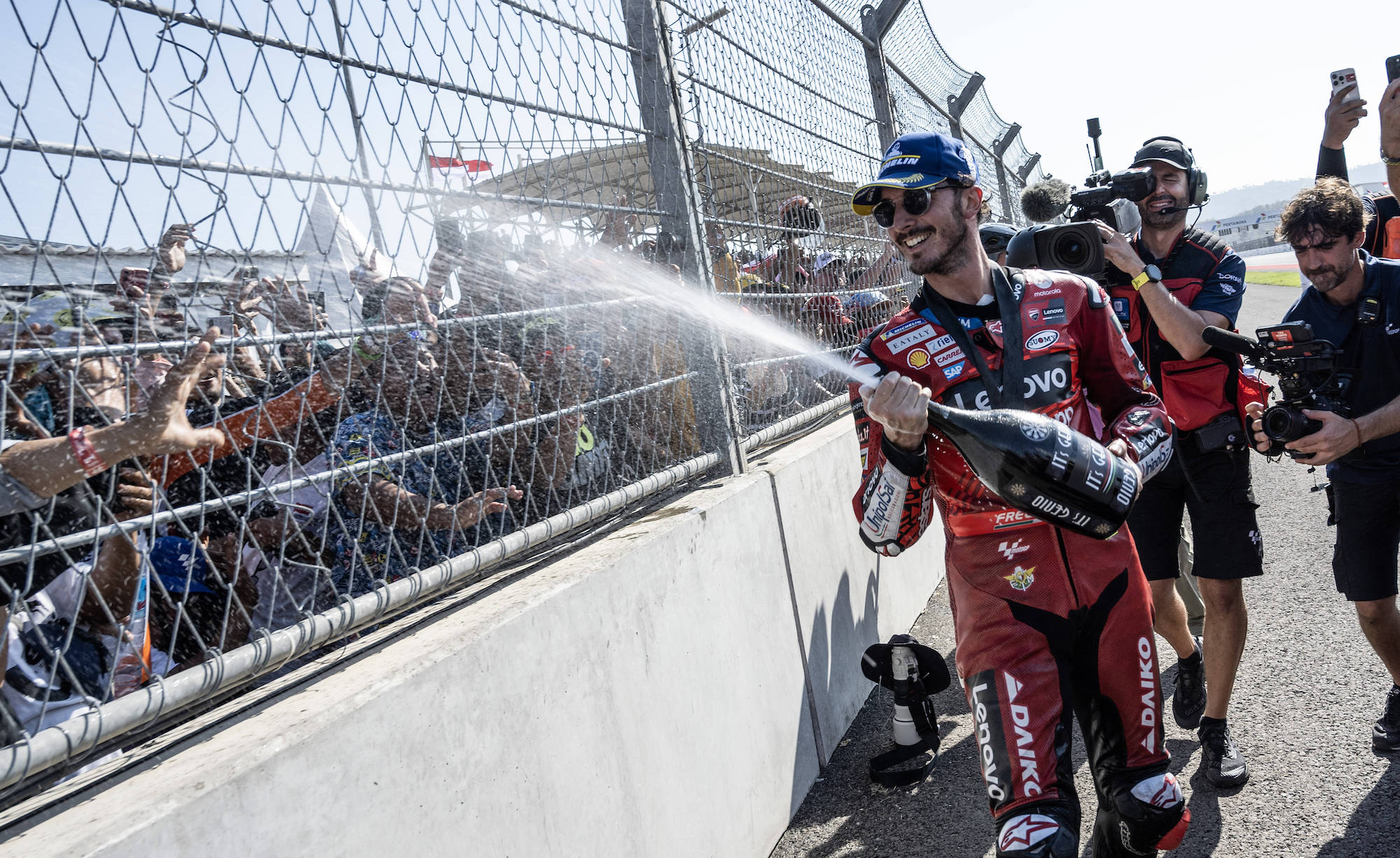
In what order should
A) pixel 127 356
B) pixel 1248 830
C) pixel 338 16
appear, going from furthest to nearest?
pixel 1248 830 < pixel 338 16 < pixel 127 356

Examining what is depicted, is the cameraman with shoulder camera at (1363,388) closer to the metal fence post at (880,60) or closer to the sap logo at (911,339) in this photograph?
the sap logo at (911,339)

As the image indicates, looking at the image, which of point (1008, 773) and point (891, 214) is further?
point (891, 214)

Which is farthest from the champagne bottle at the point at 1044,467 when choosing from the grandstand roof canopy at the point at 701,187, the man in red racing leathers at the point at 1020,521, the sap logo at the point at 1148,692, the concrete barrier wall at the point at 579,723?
the grandstand roof canopy at the point at 701,187

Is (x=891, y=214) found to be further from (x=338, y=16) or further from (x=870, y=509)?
(x=338, y=16)

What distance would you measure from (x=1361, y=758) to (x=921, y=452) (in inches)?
82.5

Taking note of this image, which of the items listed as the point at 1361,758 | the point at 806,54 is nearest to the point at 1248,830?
the point at 1361,758

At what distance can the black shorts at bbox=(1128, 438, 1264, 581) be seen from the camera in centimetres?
344

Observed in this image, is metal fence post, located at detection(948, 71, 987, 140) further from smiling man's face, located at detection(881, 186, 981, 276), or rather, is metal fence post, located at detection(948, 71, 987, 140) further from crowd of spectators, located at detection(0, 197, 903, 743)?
smiling man's face, located at detection(881, 186, 981, 276)

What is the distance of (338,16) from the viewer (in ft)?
7.05

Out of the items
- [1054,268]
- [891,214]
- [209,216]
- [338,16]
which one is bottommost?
[1054,268]

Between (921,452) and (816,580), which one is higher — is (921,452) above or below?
above

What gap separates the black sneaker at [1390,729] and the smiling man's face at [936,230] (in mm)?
2199

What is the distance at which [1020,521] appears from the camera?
93.9 inches

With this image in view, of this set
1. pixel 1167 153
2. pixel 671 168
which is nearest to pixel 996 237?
pixel 1167 153
